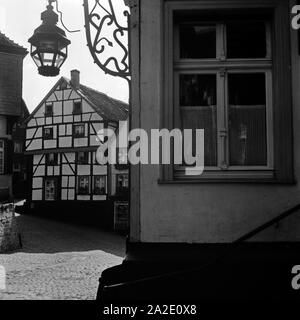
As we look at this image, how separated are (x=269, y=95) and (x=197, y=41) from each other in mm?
773

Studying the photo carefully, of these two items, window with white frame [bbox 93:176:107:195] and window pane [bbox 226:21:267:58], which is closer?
window pane [bbox 226:21:267:58]

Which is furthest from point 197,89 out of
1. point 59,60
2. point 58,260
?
point 58,260

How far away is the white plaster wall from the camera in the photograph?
147 inches

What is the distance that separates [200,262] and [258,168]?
923mm

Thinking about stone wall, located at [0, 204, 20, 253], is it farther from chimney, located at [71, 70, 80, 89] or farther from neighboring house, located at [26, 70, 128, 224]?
chimney, located at [71, 70, 80, 89]

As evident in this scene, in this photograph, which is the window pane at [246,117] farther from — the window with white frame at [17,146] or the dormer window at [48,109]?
the window with white frame at [17,146]

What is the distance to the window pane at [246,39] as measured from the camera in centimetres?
394

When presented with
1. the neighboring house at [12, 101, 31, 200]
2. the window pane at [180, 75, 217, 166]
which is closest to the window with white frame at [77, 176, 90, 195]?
the neighboring house at [12, 101, 31, 200]

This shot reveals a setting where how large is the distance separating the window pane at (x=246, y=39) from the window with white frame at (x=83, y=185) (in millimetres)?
23486

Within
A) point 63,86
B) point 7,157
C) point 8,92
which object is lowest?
point 7,157

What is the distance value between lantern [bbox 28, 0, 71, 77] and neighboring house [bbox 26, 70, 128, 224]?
68.1 ft

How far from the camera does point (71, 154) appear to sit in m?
27.8

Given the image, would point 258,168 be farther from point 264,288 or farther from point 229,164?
point 264,288

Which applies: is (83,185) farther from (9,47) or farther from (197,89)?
(197,89)
